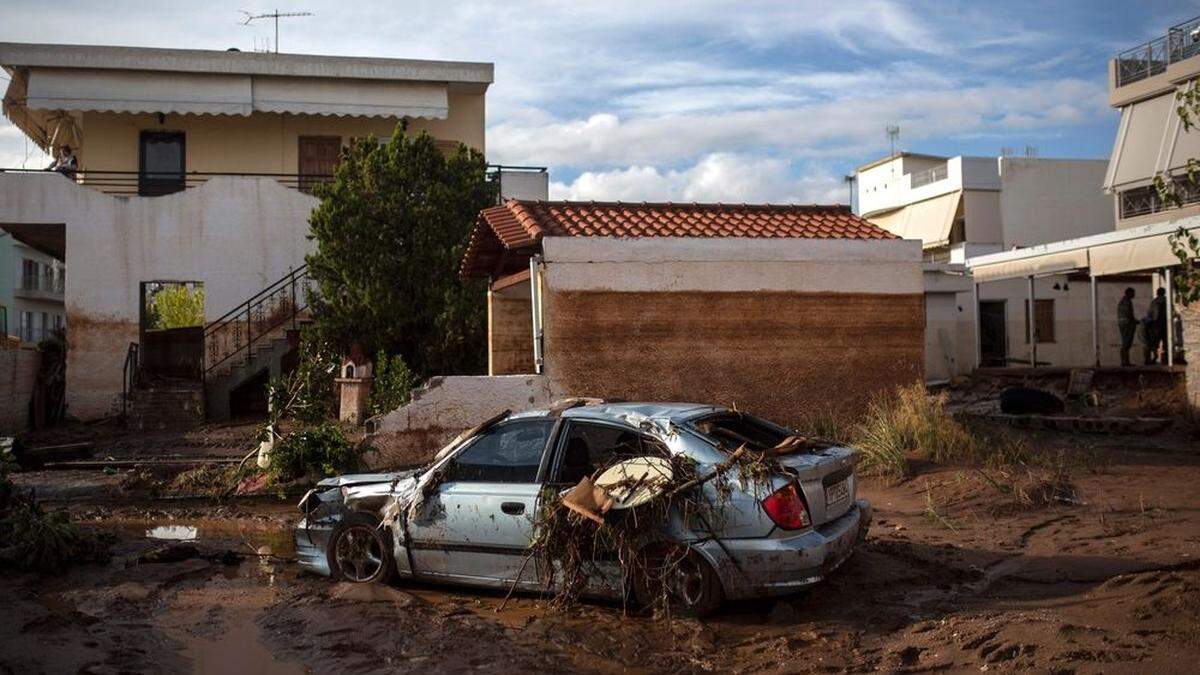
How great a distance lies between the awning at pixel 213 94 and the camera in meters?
24.4

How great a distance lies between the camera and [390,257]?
1853cm

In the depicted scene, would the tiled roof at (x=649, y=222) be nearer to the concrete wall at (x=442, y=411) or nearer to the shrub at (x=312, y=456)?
the concrete wall at (x=442, y=411)

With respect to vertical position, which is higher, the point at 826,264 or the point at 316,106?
the point at 316,106

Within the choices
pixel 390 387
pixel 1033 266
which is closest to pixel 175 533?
pixel 390 387

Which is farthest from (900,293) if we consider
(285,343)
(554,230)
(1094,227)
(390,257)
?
(1094,227)

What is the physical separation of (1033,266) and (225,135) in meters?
20.8

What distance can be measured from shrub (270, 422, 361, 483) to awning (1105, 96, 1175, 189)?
23.2 meters

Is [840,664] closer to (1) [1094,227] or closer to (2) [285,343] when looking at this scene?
(2) [285,343]

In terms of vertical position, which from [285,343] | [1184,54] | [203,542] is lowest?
[203,542]

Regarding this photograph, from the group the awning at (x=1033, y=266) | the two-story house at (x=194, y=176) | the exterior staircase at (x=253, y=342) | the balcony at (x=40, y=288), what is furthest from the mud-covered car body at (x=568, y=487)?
the balcony at (x=40, y=288)

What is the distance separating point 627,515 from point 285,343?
55.9 feet

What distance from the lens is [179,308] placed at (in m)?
41.7

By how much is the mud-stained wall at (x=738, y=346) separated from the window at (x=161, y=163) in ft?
54.4

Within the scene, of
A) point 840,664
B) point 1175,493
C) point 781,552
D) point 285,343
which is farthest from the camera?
point 285,343
